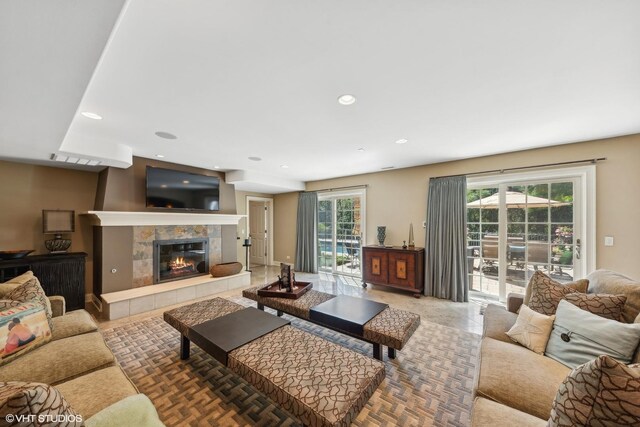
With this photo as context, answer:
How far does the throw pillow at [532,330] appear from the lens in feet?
5.68

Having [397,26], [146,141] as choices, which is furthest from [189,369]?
[397,26]

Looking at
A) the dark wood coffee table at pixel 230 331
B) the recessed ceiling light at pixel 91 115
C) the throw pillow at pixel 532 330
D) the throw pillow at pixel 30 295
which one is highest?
the recessed ceiling light at pixel 91 115

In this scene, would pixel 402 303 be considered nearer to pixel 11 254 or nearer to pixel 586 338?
pixel 586 338

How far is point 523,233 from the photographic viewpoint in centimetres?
370

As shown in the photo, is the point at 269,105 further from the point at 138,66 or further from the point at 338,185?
the point at 338,185

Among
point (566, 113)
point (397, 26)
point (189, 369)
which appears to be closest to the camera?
point (397, 26)

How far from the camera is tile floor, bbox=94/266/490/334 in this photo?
3246mm

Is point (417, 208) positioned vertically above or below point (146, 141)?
below

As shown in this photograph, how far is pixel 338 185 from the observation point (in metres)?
5.76

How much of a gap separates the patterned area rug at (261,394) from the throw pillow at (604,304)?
100 centimetres

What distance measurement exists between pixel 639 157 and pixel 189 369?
5.30 meters

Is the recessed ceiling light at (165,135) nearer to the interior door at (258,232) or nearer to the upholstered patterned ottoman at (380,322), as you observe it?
the upholstered patterned ottoman at (380,322)

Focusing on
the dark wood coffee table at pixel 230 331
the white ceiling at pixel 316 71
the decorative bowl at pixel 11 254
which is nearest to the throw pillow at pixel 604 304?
the white ceiling at pixel 316 71

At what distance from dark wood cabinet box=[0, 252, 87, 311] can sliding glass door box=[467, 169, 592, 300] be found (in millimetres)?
6023
